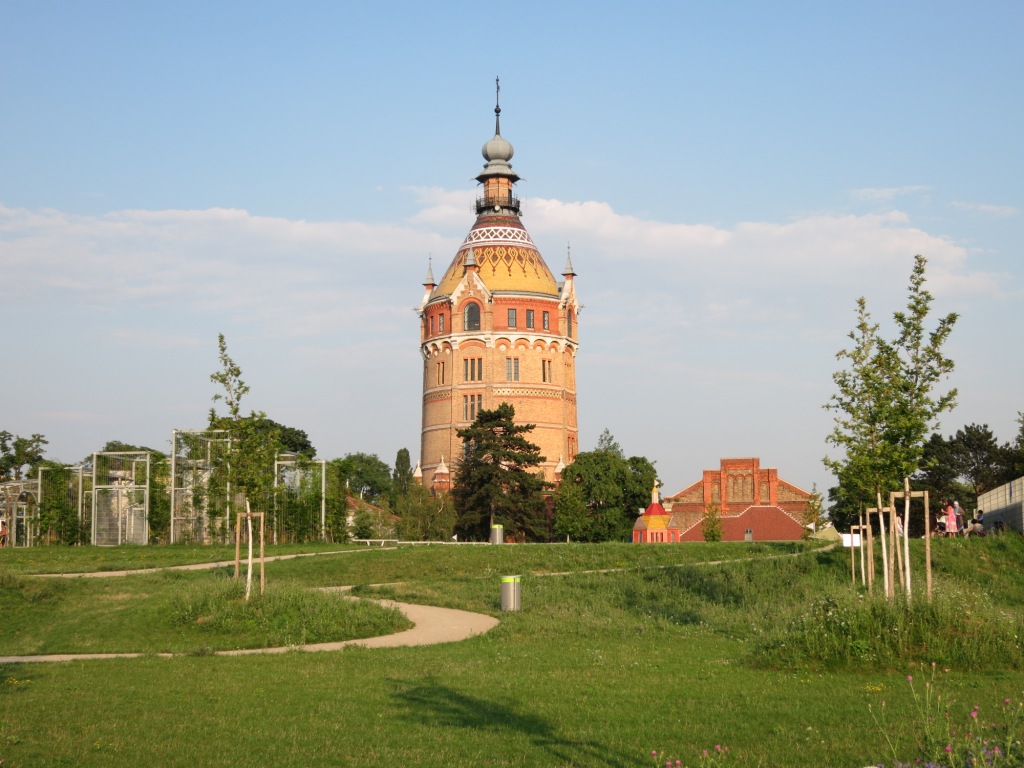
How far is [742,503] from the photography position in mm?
82500

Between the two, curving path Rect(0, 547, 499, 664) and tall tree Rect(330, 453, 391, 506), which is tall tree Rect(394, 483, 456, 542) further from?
tall tree Rect(330, 453, 391, 506)

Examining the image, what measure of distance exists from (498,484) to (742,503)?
25.6m

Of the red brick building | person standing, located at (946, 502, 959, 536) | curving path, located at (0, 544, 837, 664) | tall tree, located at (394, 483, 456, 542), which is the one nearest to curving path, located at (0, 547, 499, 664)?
curving path, located at (0, 544, 837, 664)

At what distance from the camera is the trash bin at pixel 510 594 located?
2444 cm

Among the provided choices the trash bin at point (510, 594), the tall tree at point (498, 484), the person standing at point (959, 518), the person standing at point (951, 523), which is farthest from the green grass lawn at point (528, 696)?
the tall tree at point (498, 484)

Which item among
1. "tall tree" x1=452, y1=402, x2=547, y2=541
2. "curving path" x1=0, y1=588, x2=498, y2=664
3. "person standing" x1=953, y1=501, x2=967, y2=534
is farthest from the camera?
"tall tree" x1=452, y1=402, x2=547, y2=541

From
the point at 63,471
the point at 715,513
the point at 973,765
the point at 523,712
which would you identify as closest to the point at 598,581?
the point at 523,712

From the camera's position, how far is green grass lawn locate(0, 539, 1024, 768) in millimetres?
10562

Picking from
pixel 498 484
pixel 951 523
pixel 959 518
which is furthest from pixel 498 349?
pixel 951 523

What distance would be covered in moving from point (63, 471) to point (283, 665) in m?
38.8

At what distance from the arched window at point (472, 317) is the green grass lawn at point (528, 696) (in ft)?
191

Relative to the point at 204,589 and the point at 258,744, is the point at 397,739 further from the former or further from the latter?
the point at 204,589

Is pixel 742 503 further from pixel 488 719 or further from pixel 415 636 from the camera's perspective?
pixel 488 719

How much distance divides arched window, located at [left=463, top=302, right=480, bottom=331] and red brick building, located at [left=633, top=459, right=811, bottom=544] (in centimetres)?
1888
